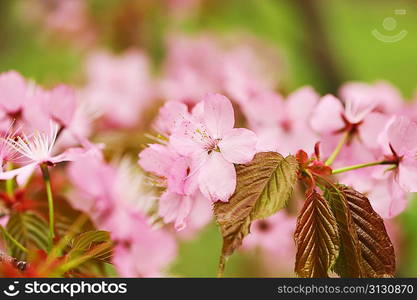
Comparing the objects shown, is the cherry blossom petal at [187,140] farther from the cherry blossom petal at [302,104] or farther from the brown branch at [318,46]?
the brown branch at [318,46]

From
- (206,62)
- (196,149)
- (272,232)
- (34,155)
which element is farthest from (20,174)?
(206,62)

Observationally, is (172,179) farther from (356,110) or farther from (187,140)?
(356,110)

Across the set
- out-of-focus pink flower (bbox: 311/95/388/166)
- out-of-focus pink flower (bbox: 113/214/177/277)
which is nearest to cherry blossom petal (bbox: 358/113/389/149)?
out-of-focus pink flower (bbox: 311/95/388/166)

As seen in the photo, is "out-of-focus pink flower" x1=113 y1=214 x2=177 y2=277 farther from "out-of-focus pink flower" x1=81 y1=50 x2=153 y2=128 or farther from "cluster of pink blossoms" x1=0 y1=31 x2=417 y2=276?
"out-of-focus pink flower" x1=81 y1=50 x2=153 y2=128

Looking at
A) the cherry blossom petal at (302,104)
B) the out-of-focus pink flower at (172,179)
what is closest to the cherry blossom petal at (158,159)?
the out-of-focus pink flower at (172,179)

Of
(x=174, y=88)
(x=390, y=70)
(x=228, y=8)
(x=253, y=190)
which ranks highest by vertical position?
(x=390, y=70)

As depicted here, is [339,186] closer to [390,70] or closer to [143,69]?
[143,69]

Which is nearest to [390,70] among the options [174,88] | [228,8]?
[228,8]
